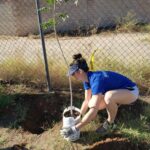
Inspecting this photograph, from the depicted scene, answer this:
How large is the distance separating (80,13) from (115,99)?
18.4 ft

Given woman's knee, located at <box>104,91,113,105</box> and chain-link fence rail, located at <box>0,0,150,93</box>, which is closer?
woman's knee, located at <box>104,91,113,105</box>

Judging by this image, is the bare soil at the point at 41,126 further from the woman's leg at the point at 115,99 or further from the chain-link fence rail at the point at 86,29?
the chain-link fence rail at the point at 86,29

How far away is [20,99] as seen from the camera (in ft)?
17.3

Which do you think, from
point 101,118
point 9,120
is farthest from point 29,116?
point 101,118

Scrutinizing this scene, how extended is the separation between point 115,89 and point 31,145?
113cm

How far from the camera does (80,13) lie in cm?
959

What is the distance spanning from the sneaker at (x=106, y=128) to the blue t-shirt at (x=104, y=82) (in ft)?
1.28

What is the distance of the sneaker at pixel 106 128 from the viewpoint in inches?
171

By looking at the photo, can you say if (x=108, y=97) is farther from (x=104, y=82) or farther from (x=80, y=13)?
(x=80, y=13)

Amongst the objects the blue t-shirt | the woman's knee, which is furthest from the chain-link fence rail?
the woman's knee

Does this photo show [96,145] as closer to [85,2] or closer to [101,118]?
[101,118]

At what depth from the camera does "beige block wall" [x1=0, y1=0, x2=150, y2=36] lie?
9586 mm

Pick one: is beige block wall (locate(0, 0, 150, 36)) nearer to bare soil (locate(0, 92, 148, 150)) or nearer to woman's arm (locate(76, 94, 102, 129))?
bare soil (locate(0, 92, 148, 150))

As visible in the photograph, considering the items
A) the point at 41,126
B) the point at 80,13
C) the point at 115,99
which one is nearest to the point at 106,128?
the point at 115,99
